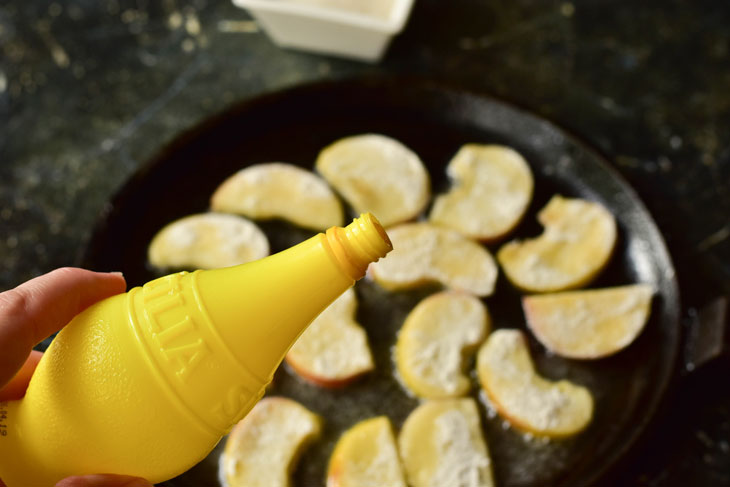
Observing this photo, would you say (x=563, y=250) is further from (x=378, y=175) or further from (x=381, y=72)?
(x=381, y=72)

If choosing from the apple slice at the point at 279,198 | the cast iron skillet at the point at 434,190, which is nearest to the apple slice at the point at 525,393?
the cast iron skillet at the point at 434,190

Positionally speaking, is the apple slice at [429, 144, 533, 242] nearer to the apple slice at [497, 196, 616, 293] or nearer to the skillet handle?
the apple slice at [497, 196, 616, 293]

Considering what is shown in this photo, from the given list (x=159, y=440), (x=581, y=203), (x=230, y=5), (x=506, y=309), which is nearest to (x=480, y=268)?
(x=506, y=309)

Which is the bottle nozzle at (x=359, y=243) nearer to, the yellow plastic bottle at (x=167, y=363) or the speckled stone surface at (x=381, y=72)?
the yellow plastic bottle at (x=167, y=363)

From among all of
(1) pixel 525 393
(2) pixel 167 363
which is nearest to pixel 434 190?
(1) pixel 525 393

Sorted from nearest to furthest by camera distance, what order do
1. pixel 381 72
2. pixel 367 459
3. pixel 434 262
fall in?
pixel 367 459
pixel 434 262
pixel 381 72

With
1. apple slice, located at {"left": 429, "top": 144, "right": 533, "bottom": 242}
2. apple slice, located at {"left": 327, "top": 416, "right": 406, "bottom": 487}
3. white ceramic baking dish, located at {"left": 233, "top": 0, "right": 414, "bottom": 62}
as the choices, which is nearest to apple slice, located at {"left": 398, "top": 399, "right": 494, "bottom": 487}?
apple slice, located at {"left": 327, "top": 416, "right": 406, "bottom": 487}
